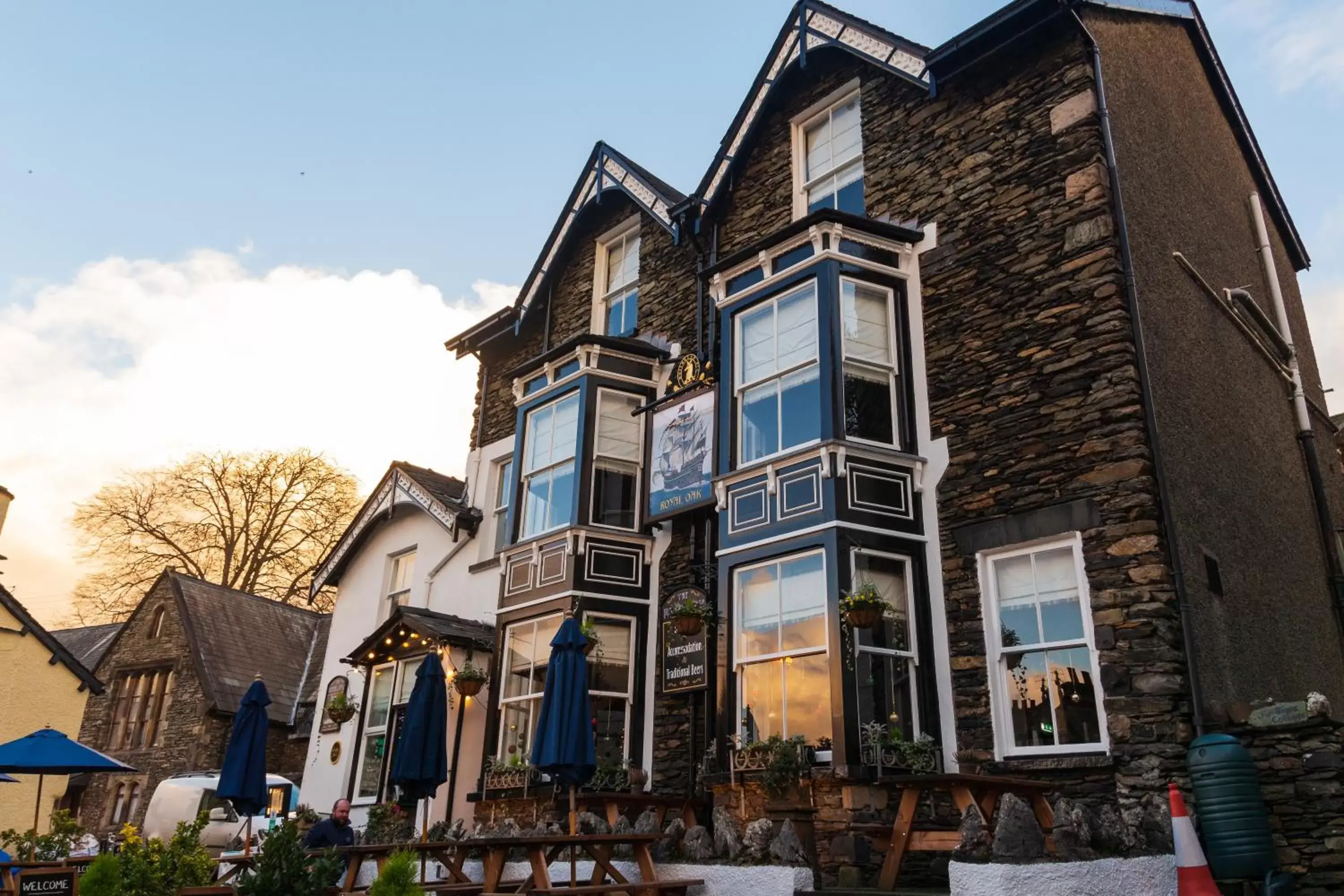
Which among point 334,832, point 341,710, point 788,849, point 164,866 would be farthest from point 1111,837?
point 341,710

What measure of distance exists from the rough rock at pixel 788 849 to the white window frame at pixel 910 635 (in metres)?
1.76

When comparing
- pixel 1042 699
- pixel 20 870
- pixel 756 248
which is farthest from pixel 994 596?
pixel 20 870

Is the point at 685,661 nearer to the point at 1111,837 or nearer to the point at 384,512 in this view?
the point at 1111,837

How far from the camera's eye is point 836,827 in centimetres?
935

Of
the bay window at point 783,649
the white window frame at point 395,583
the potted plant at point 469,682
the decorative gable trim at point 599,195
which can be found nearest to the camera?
the bay window at point 783,649

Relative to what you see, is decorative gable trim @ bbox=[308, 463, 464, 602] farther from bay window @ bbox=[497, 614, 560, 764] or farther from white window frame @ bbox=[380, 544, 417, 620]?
bay window @ bbox=[497, 614, 560, 764]

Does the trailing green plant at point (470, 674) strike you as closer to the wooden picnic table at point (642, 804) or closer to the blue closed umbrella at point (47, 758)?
the wooden picnic table at point (642, 804)

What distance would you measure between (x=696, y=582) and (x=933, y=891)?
18.4 ft

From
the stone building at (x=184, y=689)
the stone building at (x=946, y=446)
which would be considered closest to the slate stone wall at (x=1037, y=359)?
the stone building at (x=946, y=446)

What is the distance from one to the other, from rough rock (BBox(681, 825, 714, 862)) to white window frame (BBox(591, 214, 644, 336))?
936 centimetres

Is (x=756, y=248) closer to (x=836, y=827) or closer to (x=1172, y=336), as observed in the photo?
(x=1172, y=336)

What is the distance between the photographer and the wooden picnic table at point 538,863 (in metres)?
8.22

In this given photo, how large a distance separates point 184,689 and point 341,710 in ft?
30.6

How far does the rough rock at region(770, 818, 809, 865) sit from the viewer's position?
845 cm
